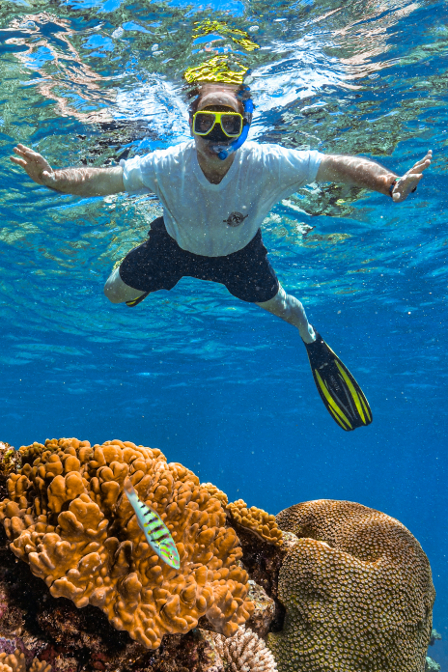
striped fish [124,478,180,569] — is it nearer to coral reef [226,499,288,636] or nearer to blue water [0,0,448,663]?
coral reef [226,499,288,636]

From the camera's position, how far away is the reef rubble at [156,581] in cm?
287

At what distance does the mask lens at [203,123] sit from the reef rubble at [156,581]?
403 centimetres

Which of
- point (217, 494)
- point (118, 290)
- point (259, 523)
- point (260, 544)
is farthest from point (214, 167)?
point (260, 544)

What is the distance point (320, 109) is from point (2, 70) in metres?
7.70

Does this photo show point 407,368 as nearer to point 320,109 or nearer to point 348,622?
point 320,109

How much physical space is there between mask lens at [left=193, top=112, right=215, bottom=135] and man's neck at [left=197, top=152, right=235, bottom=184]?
37cm

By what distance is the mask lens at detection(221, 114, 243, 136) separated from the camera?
17.0ft

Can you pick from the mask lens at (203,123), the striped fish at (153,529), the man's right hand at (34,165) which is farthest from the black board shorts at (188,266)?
the striped fish at (153,529)

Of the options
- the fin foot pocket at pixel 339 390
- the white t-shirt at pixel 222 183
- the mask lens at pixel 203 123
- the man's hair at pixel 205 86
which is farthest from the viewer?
the fin foot pocket at pixel 339 390

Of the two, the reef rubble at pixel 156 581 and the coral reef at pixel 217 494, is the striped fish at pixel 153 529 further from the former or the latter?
the coral reef at pixel 217 494

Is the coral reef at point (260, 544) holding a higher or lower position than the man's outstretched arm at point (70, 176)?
lower

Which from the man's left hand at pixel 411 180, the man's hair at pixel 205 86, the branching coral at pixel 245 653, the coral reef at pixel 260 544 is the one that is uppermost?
the man's hair at pixel 205 86

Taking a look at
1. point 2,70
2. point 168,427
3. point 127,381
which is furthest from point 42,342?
point 168,427

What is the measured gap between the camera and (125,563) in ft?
10.0
